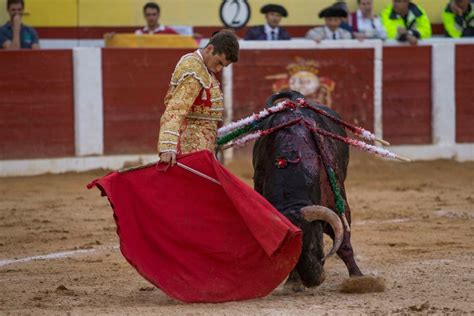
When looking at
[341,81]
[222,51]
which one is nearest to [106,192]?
[222,51]

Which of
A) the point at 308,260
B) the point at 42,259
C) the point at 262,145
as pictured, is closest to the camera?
the point at 308,260

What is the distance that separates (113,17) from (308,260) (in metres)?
6.42

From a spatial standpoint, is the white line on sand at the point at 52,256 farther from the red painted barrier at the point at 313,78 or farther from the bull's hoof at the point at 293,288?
the red painted barrier at the point at 313,78

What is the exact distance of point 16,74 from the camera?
1012cm

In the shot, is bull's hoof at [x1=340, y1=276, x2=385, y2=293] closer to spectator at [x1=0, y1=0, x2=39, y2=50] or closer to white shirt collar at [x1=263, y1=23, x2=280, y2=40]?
spectator at [x1=0, y1=0, x2=39, y2=50]

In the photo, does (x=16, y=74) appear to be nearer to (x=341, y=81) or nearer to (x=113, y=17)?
(x=113, y=17)

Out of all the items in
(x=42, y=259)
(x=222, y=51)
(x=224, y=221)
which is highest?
(x=222, y=51)

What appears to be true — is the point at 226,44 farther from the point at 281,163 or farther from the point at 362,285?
the point at 362,285

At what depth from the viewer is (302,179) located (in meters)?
5.43

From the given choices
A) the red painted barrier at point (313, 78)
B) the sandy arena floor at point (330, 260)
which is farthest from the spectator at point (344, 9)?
the sandy arena floor at point (330, 260)

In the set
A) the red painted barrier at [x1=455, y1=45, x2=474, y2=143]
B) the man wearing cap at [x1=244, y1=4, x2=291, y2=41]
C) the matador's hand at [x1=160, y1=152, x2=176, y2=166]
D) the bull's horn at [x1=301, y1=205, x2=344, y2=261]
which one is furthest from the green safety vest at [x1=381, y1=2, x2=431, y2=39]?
the matador's hand at [x1=160, y1=152, x2=176, y2=166]

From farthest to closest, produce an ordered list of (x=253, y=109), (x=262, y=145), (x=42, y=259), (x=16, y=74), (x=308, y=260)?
(x=253, y=109) < (x=16, y=74) < (x=42, y=259) < (x=262, y=145) < (x=308, y=260)

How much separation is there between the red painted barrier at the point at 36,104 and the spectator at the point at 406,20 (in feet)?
10.8

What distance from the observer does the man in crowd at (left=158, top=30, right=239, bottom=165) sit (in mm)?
5305
